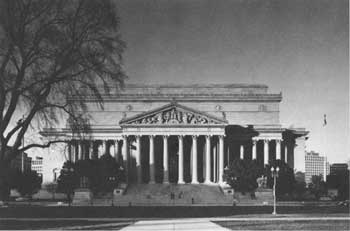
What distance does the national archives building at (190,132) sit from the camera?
376 feet

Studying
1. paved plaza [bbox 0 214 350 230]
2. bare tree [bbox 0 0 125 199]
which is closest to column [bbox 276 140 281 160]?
paved plaza [bbox 0 214 350 230]

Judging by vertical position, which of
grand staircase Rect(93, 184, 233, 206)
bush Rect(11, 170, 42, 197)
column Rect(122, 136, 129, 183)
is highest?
column Rect(122, 136, 129, 183)

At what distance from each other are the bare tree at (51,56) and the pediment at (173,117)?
273 feet

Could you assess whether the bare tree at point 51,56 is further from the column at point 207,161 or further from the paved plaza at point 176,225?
the column at point 207,161

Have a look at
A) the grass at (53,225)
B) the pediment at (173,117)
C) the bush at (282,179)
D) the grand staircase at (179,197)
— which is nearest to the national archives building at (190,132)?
the pediment at (173,117)

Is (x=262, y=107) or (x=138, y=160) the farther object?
(x=262, y=107)

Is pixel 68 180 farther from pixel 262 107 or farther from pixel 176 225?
pixel 176 225

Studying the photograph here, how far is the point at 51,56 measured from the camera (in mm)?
29953

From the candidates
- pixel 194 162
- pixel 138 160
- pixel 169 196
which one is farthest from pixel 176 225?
pixel 138 160

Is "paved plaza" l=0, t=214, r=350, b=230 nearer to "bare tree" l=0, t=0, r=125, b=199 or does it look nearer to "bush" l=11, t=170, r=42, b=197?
"bare tree" l=0, t=0, r=125, b=199

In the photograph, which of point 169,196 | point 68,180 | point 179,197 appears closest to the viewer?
point 68,180

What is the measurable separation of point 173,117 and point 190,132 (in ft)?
14.7

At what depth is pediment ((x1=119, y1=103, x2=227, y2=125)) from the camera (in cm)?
11469

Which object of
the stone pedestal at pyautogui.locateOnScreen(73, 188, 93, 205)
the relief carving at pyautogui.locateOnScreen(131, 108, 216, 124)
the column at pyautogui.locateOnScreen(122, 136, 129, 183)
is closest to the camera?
the stone pedestal at pyautogui.locateOnScreen(73, 188, 93, 205)
